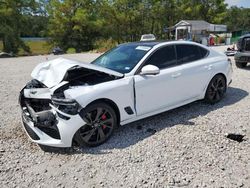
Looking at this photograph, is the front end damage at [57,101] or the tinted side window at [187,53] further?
the tinted side window at [187,53]

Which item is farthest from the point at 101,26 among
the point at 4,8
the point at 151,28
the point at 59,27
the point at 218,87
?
the point at 218,87

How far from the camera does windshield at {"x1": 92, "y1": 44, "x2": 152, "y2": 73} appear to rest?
4.02 m

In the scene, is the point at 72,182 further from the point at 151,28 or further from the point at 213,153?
the point at 151,28

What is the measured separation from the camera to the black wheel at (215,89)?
498 centimetres

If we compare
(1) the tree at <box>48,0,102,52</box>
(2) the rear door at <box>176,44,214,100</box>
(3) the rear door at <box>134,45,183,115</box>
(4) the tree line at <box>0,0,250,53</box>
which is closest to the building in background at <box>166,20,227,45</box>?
(4) the tree line at <box>0,0,250,53</box>

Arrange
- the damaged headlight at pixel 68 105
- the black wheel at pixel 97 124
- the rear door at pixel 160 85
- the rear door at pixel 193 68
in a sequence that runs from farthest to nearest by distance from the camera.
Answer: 1. the rear door at pixel 193 68
2. the rear door at pixel 160 85
3. the black wheel at pixel 97 124
4. the damaged headlight at pixel 68 105

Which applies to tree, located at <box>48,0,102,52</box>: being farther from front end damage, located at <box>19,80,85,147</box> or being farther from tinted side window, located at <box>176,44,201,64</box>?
front end damage, located at <box>19,80,85,147</box>

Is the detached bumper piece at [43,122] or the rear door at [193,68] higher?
the rear door at [193,68]

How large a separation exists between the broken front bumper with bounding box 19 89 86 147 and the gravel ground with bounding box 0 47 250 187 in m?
0.21

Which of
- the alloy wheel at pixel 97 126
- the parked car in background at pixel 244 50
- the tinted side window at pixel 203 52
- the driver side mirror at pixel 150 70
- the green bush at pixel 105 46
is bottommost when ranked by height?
the green bush at pixel 105 46

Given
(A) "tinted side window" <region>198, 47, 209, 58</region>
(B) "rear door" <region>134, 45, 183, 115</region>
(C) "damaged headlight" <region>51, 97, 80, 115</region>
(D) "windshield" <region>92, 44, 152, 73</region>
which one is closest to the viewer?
(C) "damaged headlight" <region>51, 97, 80, 115</region>

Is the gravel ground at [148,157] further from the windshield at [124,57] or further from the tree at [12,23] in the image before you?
the tree at [12,23]

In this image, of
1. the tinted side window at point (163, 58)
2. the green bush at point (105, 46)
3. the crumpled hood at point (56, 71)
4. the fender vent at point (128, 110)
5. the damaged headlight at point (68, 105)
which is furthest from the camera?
the green bush at point (105, 46)

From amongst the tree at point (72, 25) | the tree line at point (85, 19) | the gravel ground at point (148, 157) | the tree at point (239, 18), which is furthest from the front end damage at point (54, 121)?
the tree at point (239, 18)
